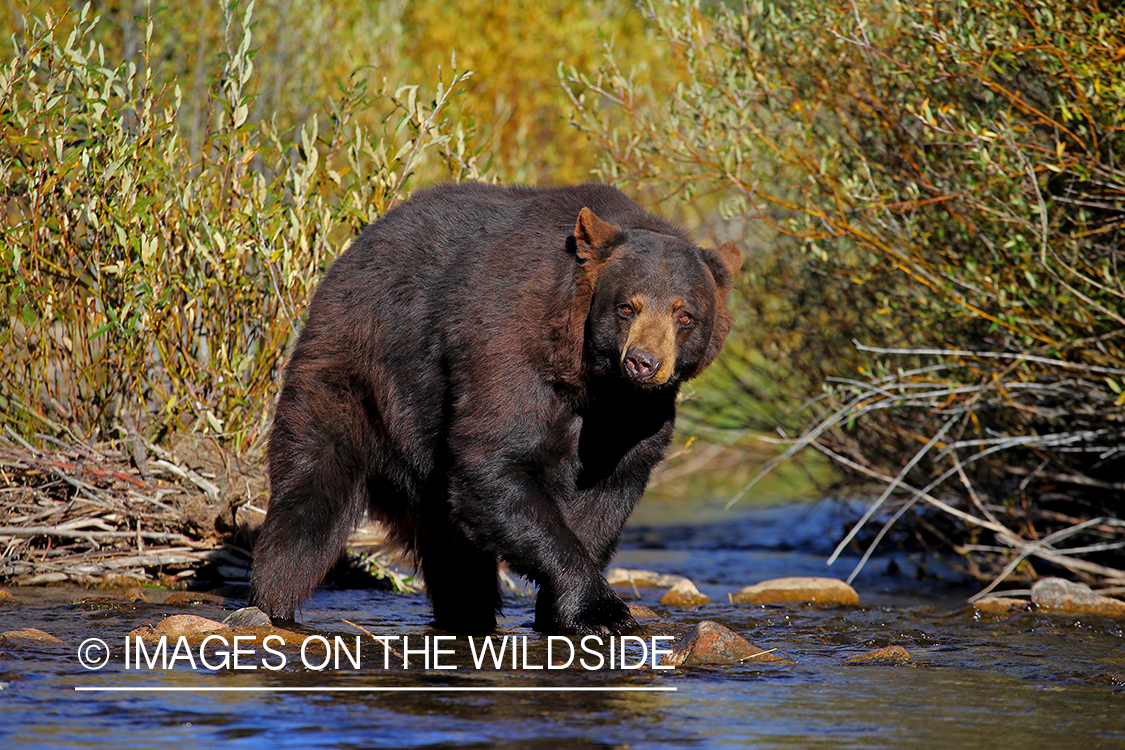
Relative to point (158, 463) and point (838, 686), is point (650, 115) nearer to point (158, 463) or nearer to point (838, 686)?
point (158, 463)

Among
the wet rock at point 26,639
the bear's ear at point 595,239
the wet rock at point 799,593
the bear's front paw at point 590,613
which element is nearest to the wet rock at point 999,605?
the wet rock at point 799,593

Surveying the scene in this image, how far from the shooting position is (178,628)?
5109 mm

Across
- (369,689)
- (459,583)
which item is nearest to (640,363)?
(369,689)

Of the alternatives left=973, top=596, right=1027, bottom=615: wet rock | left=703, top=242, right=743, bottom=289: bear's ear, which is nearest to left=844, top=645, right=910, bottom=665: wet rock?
left=703, top=242, right=743, bottom=289: bear's ear

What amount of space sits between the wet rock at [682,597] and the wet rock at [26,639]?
10.6ft

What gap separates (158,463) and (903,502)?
15.2ft

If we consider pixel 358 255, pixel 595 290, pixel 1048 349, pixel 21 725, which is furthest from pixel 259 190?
pixel 1048 349

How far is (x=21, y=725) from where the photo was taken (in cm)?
391

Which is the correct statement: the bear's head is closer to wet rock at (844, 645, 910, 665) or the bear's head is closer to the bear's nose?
the bear's nose

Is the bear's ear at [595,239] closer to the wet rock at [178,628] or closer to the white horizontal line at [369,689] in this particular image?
the white horizontal line at [369,689]

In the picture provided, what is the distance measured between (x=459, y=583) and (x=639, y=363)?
1.80m

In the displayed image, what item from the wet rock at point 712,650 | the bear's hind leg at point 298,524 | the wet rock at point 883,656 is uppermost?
the bear's hind leg at point 298,524

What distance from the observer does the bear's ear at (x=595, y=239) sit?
17.3 ft

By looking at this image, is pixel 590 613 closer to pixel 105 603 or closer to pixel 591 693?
pixel 591 693
